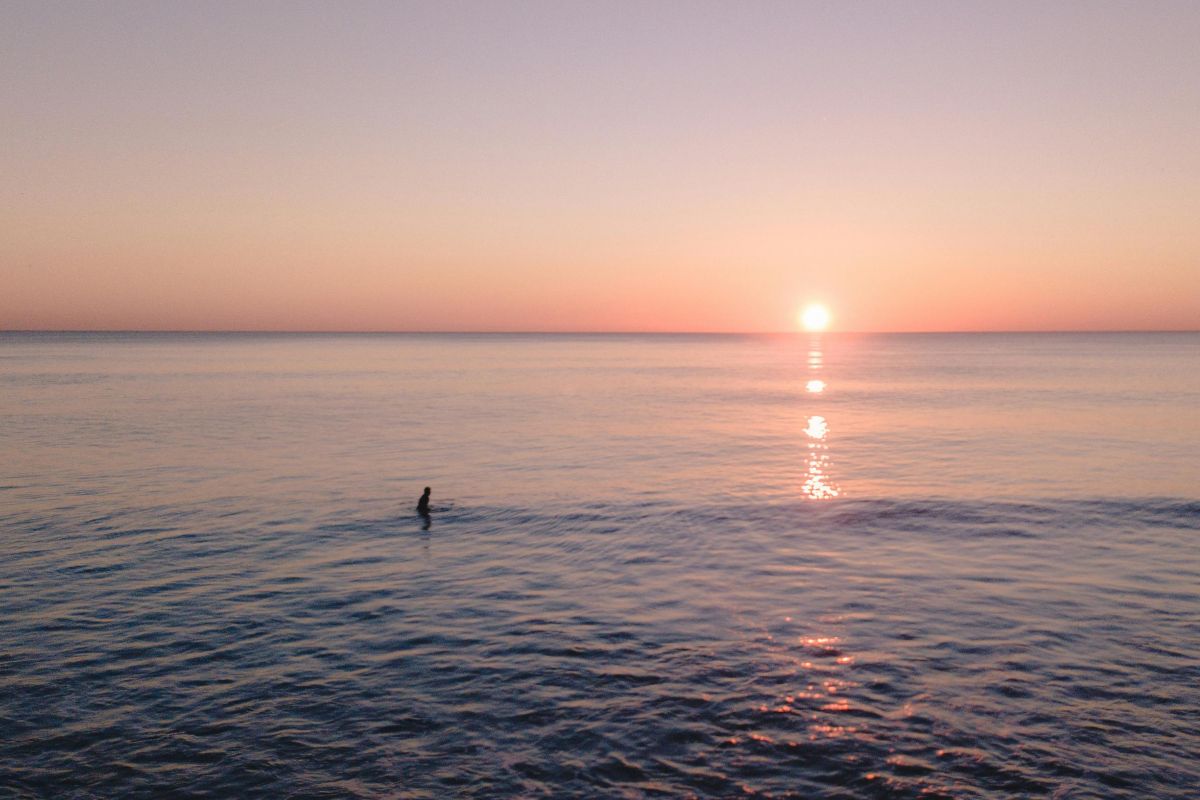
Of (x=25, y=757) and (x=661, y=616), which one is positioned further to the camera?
(x=661, y=616)

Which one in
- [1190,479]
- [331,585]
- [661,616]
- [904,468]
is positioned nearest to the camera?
[661,616]

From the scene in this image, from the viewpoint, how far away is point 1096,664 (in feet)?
57.7

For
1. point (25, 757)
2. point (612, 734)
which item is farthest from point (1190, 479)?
point (25, 757)

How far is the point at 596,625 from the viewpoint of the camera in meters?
20.3

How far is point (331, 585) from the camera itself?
23594 millimetres

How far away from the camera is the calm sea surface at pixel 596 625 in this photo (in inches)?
529

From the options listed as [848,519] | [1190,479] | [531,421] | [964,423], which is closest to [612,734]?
[848,519]

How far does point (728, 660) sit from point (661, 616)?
3.33 m

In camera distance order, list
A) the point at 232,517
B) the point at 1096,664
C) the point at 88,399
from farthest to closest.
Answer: the point at 88,399
the point at 232,517
the point at 1096,664

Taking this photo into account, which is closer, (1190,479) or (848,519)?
(848,519)

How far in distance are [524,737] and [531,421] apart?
191 ft

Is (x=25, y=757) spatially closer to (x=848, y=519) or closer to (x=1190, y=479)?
(x=848, y=519)

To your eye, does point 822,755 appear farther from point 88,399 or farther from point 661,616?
point 88,399

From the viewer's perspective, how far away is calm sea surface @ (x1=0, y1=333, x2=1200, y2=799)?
529 inches
